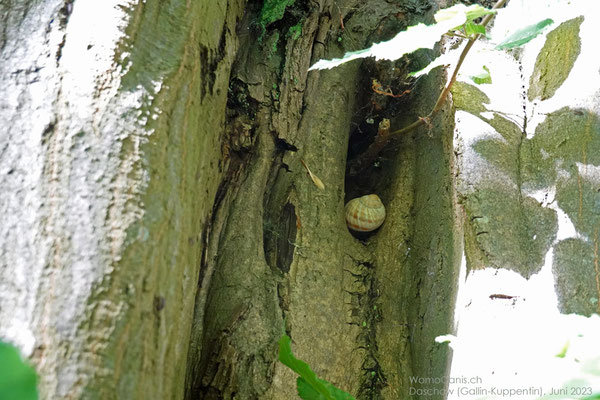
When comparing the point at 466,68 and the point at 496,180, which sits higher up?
the point at 466,68

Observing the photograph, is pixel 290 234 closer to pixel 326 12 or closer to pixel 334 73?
pixel 334 73

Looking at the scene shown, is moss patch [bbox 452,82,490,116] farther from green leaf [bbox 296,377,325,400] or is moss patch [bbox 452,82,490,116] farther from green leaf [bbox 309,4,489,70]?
green leaf [bbox 296,377,325,400]

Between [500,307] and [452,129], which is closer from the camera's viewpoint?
[500,307]

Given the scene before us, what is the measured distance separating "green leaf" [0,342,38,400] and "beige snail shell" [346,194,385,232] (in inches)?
67.5

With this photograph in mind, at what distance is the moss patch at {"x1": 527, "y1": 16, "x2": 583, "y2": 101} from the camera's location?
6.05ft

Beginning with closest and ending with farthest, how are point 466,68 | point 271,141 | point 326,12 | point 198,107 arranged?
point 198,107
point 466,68
point 271,141
point 326,12

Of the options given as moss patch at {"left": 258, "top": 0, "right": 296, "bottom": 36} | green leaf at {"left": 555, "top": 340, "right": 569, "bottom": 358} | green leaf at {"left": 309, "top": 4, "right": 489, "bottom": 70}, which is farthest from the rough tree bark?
green leaf at {"left": 555, "top": 340, "right": 569, "bottom": 358}

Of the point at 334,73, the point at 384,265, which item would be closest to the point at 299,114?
the point at 334,73

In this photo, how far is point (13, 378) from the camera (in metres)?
0.37

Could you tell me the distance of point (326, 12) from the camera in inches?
86.5

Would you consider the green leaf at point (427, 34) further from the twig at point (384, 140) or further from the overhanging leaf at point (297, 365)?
the overhanging leaf at point (297, 365)

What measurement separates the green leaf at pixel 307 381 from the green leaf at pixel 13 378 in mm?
904

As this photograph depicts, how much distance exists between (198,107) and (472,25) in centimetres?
81

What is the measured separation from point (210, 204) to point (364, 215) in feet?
2.17
